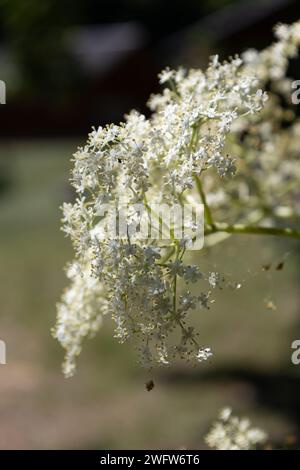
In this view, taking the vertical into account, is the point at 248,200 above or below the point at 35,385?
below

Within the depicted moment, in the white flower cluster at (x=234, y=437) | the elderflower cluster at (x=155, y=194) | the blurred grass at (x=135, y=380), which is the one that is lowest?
the white flower cluster at (x=234, y=437)

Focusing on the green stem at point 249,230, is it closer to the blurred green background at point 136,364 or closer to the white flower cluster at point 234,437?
the blurred green background at point 136,364

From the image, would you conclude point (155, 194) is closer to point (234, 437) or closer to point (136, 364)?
point (234, 437)

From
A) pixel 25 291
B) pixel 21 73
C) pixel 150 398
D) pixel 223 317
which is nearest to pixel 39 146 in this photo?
pixel 21 73

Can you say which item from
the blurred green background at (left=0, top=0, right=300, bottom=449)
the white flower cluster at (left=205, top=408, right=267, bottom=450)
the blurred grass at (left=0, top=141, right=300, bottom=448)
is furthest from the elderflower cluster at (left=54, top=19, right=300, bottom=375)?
the blurred grass at (left=0, top=141, right=300, bottom=448)

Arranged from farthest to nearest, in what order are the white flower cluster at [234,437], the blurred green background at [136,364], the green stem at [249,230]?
the blurred green background at [136,364], the white flower cluster at [234,437], the green stem at [249,230]

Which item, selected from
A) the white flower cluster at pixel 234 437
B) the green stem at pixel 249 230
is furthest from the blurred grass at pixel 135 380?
the green stem at pixel 249 230

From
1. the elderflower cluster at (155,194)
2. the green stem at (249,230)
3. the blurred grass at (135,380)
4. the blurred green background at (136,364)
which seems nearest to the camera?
the elderflower cluster at (155,194)

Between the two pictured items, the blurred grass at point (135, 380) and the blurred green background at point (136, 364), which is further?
the blurred grass at point (135, 380)
